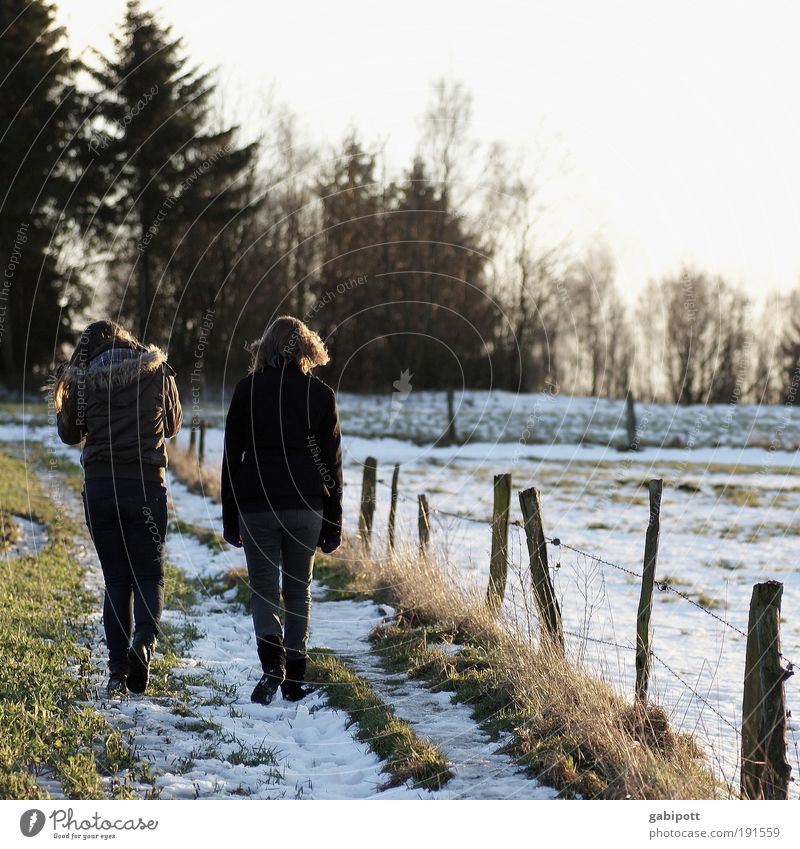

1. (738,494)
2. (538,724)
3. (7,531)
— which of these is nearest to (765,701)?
(538,724)

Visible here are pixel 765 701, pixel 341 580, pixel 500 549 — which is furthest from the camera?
pixel 341 580

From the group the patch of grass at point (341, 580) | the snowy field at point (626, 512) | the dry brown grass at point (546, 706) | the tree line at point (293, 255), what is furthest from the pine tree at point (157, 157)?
the dry brown grass at point (546, 706)

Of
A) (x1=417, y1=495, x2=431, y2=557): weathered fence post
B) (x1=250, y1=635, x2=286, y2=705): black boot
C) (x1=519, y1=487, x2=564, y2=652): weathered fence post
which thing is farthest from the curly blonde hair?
(x1=417, y1=495, x2=431, y2=557): weathered fence post

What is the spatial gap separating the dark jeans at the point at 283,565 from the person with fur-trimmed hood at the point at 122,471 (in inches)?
22.7

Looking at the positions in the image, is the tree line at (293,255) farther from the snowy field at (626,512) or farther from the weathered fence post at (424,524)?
the weathered fence post at (424,524)

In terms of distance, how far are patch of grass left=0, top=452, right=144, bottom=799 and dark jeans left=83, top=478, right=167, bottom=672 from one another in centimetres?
39

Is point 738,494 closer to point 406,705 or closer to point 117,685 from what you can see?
point 406,705

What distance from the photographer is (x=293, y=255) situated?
26922mm

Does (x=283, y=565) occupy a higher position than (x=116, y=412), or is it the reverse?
(x=116, y=412)

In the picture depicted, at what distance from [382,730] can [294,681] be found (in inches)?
36.3

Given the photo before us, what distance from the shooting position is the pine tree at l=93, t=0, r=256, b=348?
1994cm

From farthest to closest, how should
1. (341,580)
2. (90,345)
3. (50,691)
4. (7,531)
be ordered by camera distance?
(7,531), (341,580), (90,345), (50,691)

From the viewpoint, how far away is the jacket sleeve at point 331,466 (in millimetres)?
5922
